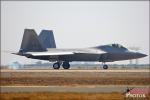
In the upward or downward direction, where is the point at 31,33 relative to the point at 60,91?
upward

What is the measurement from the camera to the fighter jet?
3406 inches

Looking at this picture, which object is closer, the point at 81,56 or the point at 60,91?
the point at 60,91

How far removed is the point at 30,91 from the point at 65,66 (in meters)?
51.7

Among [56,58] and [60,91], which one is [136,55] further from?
[60,91]

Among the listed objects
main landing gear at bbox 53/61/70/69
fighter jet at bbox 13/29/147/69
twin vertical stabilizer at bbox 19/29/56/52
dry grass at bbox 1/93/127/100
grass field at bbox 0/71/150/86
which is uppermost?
twin vertical stabilizer at bbox 19/29/56/52

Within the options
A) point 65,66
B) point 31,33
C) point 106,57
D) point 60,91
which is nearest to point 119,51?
point 106,57

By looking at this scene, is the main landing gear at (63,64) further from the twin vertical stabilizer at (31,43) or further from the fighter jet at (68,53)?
the twin vertical stabilizer at (31,43)

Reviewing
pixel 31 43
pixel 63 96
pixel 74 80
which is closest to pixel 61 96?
pixel 63 96

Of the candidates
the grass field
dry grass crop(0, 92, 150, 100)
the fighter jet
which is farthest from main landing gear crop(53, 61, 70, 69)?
dry grass crop(0, 92, 150, 100)

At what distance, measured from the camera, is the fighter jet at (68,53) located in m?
86.5

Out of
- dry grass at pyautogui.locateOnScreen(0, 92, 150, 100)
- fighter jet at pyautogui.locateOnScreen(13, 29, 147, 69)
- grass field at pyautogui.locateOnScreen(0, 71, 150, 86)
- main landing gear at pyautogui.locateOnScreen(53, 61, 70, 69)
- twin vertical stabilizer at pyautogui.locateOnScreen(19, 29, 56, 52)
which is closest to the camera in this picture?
dry grass at pyautogui.locateOnScreen(0, 92, 150, 100)

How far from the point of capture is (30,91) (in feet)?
120

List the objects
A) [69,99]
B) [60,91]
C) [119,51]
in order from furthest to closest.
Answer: [119,51], [60,91], [69,99]

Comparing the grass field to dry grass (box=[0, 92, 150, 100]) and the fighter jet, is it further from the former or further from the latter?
the fighter jet
